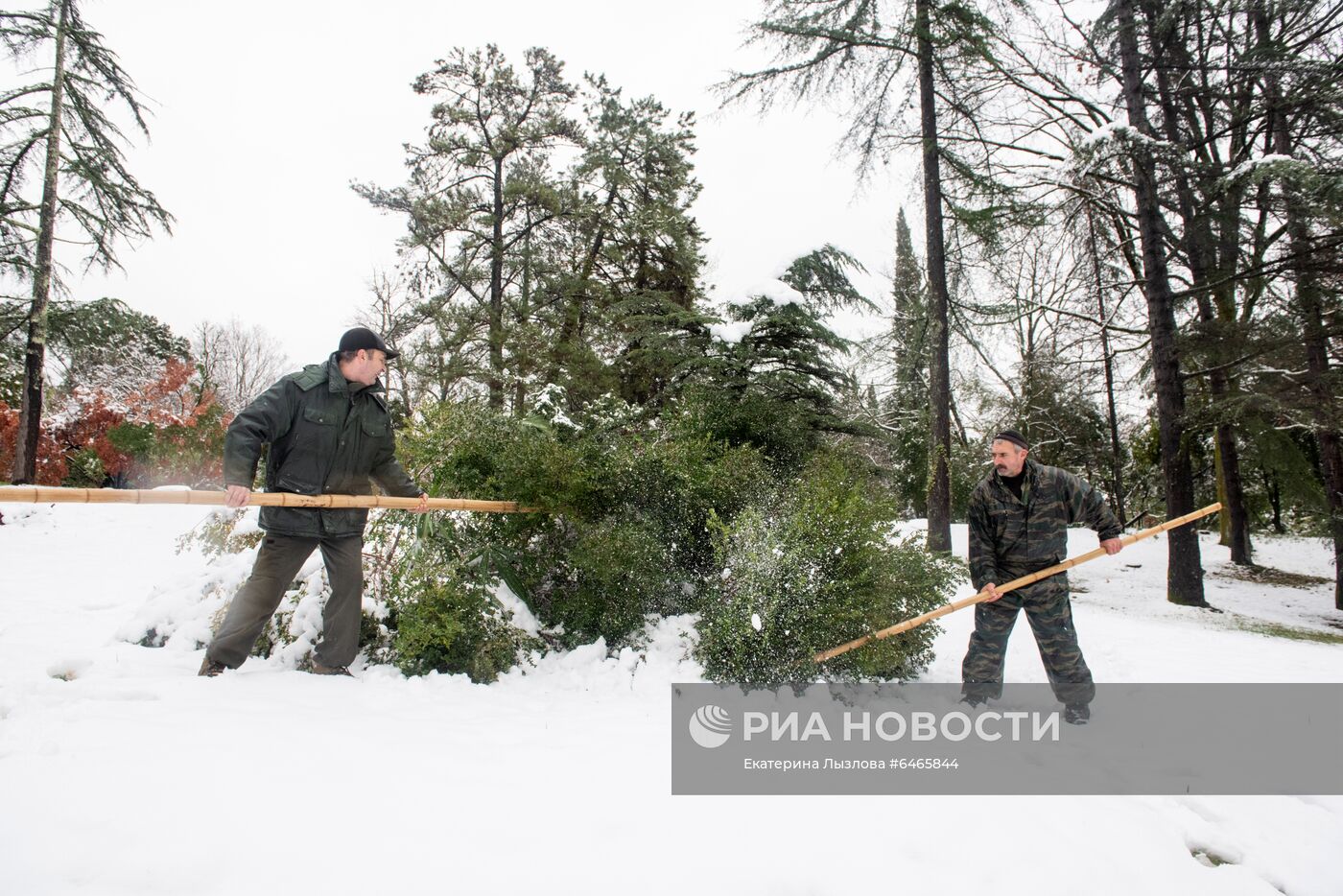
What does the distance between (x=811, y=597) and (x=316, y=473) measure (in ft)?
9.93

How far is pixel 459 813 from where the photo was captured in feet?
7.18

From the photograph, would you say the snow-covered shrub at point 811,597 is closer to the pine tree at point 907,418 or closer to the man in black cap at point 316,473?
the man in black cap at point 316,473

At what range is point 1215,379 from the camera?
11148mm

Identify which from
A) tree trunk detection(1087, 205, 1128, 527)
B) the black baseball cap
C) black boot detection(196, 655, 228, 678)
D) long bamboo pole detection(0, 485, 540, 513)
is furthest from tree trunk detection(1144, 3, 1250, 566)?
black boot detection(196, 655, 228, 678)

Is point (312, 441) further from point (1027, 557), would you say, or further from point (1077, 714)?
point (1077, 714)

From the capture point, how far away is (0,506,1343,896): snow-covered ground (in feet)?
6.01

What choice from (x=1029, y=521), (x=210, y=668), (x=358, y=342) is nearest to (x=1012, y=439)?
(x=1029, y=521)

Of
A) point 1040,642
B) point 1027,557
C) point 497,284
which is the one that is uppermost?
point 497,284

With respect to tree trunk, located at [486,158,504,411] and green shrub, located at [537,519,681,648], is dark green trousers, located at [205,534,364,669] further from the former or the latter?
tree trunk, located at [486,158,504,411]

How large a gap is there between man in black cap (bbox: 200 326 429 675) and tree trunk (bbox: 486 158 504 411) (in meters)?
10.6

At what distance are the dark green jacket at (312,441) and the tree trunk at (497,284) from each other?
10.5m

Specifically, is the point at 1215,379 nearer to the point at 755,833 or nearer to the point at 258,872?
the point at 755,833

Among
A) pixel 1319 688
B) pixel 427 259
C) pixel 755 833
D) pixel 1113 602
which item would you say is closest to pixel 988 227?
pixel 1113 602

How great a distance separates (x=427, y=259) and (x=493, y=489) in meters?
13.7
